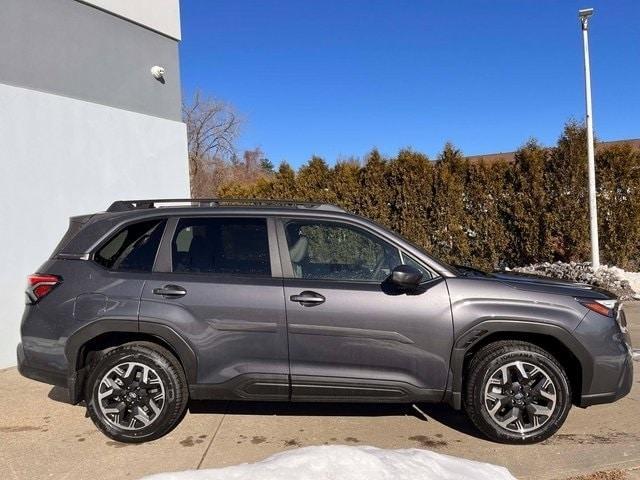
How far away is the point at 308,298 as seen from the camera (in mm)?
3680

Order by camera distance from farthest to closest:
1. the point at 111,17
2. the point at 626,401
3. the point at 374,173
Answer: the point at 374,173 < the point at 111,17 < the point at 626,401

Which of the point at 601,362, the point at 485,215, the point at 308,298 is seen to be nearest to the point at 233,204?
the point at 308,298

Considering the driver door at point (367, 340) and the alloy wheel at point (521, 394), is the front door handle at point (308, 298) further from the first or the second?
the alloy wheel at point (521, 394)

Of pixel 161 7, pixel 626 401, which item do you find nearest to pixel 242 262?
pixel 626 401

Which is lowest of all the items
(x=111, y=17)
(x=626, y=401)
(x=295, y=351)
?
(x=626, y=401)

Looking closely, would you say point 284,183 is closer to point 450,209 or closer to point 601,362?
point 450,209

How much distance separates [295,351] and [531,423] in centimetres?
180

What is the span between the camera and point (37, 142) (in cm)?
616

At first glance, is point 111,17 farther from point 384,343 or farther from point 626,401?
point 626,401

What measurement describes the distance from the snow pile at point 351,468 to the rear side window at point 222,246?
1.33 m

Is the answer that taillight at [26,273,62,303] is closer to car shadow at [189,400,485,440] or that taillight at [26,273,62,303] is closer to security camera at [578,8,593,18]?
car shadow at [189,400,485,440]

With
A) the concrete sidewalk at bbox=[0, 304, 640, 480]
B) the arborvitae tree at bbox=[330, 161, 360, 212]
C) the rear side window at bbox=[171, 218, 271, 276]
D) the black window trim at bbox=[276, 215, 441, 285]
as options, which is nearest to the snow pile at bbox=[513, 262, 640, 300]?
the arborvitae tree at bbox=[330, 161, 360, 212]

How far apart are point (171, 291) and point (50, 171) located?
363cm

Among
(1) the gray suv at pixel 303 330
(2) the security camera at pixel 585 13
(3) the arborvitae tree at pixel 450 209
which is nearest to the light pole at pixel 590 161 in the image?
(2) the security camera at pixel 585 13
